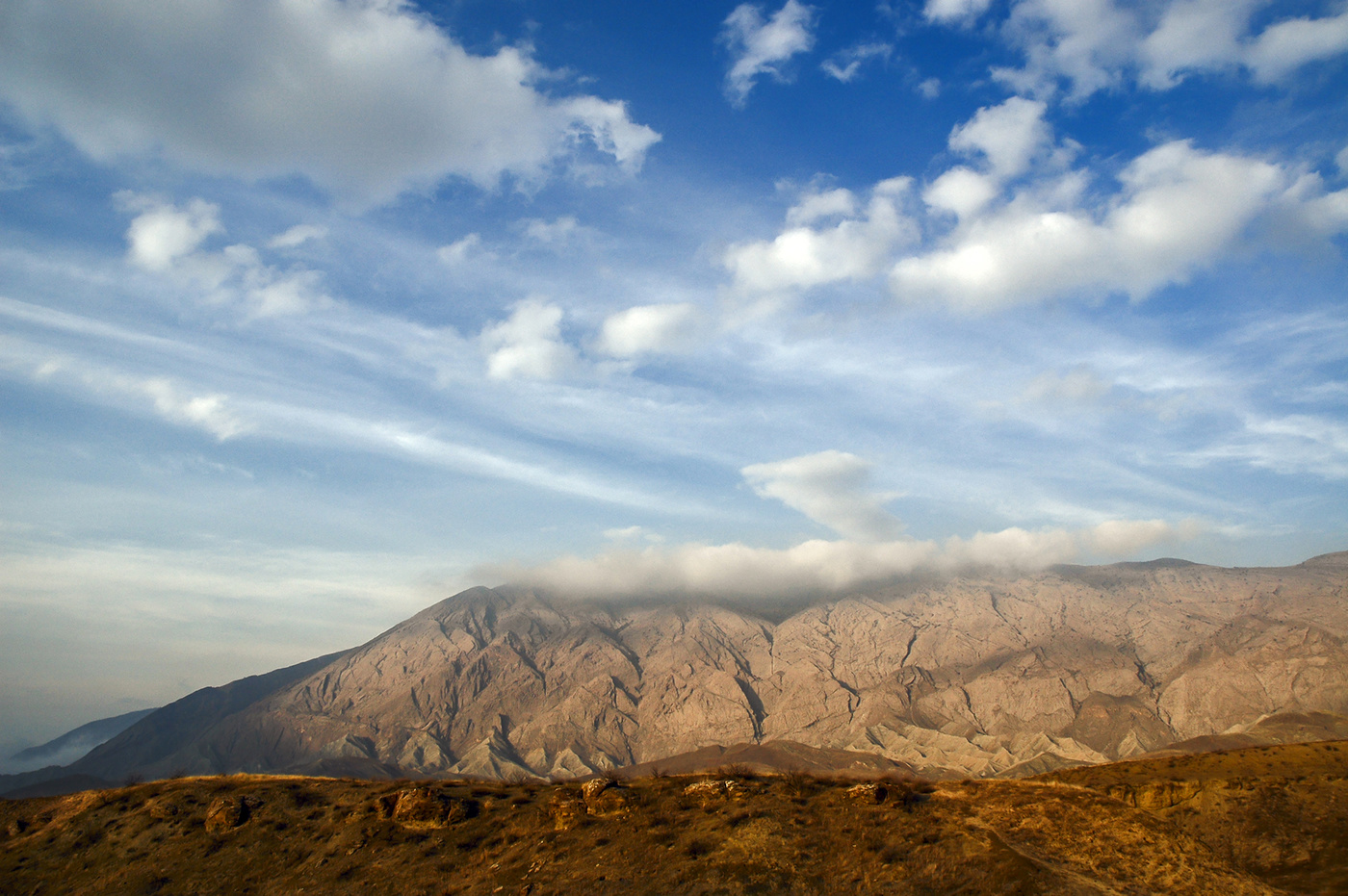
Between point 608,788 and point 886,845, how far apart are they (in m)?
13.3

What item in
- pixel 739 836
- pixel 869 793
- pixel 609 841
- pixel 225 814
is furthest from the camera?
pixel 225 814

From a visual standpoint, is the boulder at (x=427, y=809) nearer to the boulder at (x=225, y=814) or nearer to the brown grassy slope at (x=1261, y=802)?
the boulder at (x=225, y=814)

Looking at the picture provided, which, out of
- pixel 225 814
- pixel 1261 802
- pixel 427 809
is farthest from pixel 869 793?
pixel 225 814

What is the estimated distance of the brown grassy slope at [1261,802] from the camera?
2819 cm

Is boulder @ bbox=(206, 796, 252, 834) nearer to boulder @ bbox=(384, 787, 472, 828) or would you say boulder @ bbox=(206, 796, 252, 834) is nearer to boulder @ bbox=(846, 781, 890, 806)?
boulder @ bbox=(384, 787, 472, 828)

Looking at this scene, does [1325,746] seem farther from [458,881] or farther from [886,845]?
[458,881]

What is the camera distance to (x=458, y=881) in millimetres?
30188

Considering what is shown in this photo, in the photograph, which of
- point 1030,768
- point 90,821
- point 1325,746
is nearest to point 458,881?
point 90,821

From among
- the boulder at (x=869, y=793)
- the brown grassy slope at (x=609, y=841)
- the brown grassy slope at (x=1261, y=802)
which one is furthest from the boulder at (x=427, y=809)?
the brown grassy slope at (x=1261, y=802)

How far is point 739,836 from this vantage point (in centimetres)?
2997

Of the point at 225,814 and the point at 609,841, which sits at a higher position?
the point at 225,814

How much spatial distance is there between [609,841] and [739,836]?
5612 mm

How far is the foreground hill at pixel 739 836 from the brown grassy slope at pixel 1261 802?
80 millimetres

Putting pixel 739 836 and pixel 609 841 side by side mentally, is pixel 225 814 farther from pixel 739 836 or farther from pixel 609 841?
pixel 739 836
